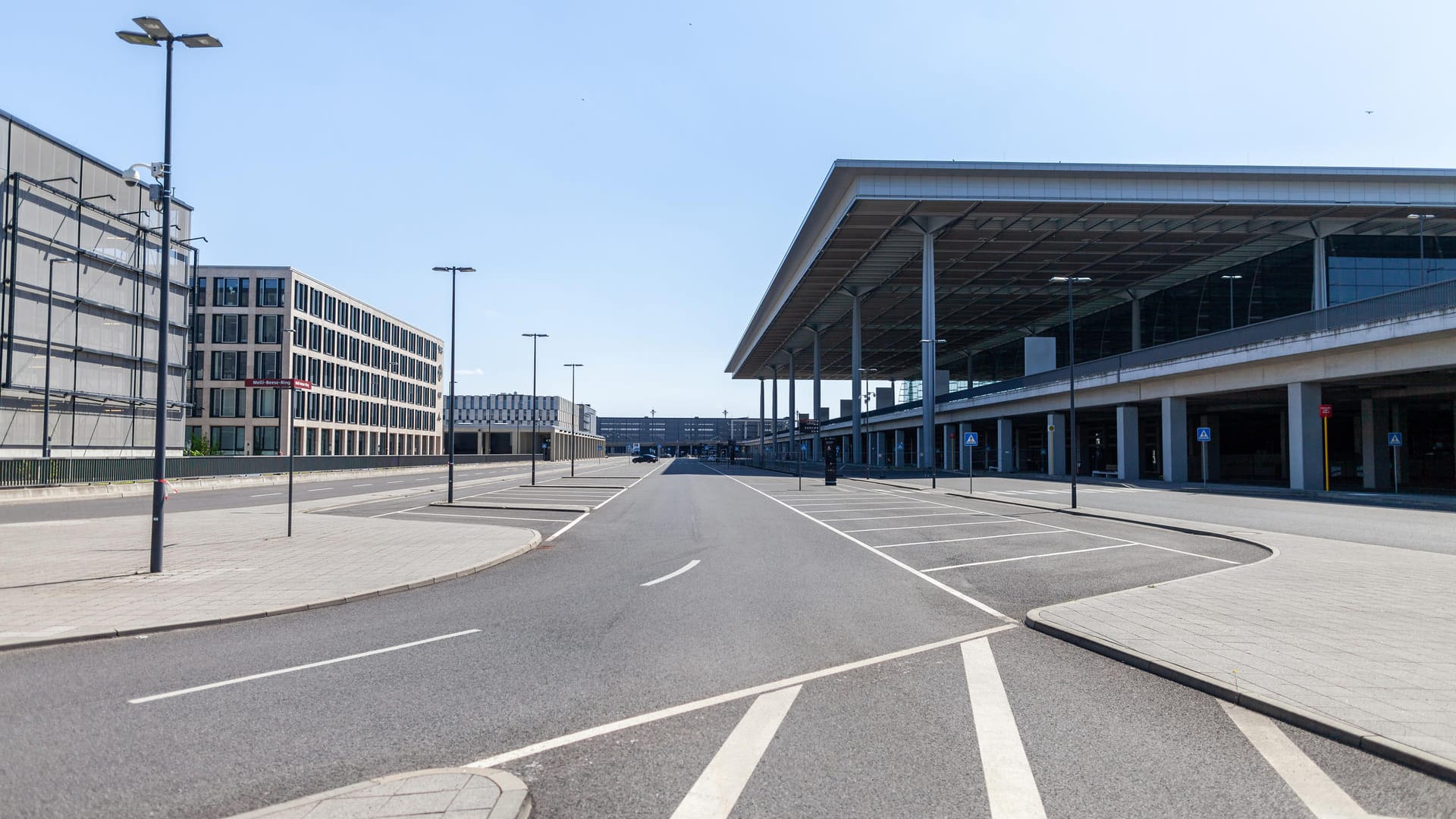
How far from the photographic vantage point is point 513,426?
5404 inches

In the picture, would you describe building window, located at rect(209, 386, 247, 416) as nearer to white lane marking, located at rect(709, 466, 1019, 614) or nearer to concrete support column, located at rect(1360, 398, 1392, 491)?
white lane marking, located at rect(709, 466, 1019, 614)

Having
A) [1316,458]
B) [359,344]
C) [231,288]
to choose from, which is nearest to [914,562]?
[1316,458]

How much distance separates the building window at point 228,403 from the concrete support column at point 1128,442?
2841 inches

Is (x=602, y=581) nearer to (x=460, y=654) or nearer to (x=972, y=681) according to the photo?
(x=460, y=654)

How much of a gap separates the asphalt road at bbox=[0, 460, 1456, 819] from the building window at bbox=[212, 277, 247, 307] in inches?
3112

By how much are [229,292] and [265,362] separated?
7.59 metres

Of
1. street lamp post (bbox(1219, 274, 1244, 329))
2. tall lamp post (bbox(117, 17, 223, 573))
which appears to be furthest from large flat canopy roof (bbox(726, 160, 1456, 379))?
tall lamp post (bbox(117, 17, 223, 573))

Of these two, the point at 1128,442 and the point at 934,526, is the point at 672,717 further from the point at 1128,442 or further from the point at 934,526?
the point at 1128,442

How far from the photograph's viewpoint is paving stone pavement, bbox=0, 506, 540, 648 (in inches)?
362

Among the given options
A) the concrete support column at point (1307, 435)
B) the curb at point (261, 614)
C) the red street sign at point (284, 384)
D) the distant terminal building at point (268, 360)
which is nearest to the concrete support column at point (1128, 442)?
the concrete support column at point (1307, 435)

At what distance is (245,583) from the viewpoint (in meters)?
11.3

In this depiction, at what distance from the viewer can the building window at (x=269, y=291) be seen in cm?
7688

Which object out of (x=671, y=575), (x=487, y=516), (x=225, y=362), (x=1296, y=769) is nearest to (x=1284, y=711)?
(x=1296, y=769)

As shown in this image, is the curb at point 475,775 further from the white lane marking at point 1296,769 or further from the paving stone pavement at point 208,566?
the paving stone pavement at point 208,566
